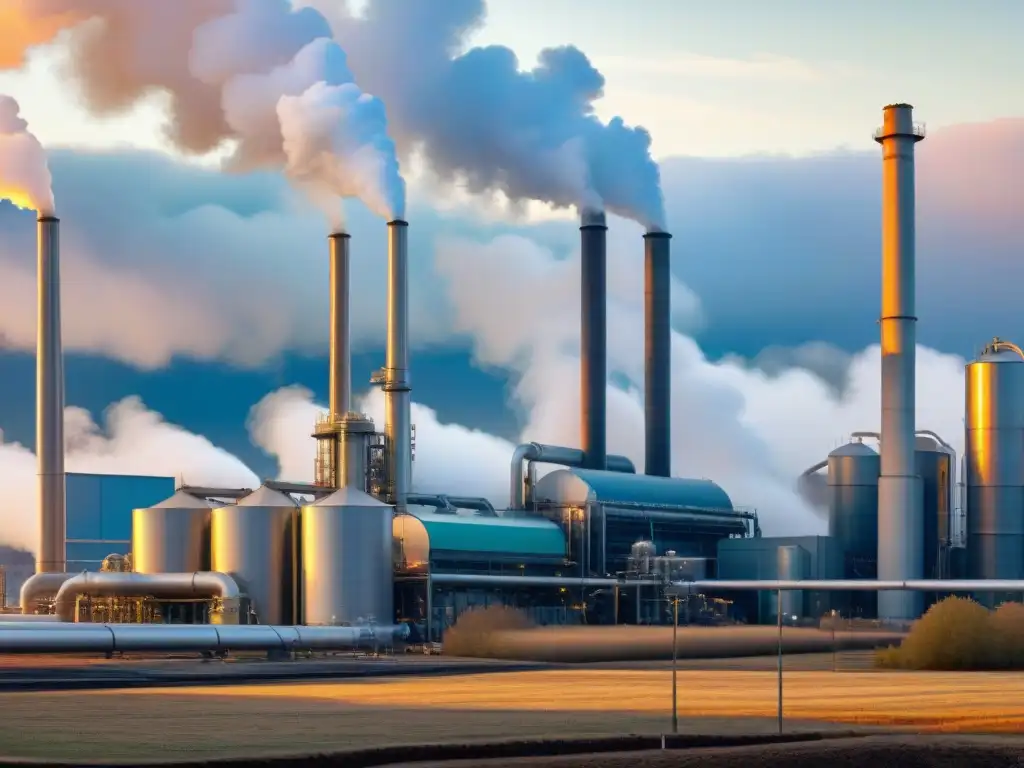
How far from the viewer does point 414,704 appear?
154 ft

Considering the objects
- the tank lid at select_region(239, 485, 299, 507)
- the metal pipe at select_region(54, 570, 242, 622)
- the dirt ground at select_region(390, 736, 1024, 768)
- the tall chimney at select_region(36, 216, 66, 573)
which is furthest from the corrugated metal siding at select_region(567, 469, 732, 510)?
the dirt ground at select_region(390, 736, 1024, 768)

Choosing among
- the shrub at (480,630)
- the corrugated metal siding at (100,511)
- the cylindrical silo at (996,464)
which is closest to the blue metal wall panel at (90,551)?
the corrugated metal siding at (100,511)

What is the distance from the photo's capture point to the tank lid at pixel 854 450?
103m

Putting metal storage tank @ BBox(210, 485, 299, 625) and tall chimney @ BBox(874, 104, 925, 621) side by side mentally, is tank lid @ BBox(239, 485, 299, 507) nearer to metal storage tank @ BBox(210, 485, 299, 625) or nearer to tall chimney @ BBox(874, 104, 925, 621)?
metal storage tank @ BBox(210, 485, 299, 625)

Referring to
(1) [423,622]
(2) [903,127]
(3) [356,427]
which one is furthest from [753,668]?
(2) [903,127]

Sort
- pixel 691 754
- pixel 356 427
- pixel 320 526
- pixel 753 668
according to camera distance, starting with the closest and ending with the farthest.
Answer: pixel 691 754, pixel 753 668, pixel 320 526, pixel 356 427

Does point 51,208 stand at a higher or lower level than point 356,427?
higher

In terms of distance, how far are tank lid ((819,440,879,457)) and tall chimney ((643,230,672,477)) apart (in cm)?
1015

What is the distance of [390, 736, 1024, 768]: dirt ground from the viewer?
3281 centimetres

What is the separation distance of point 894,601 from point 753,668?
23507 millimetres

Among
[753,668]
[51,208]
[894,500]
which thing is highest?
[51,208]

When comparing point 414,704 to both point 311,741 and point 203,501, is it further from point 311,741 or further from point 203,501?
point 203,501

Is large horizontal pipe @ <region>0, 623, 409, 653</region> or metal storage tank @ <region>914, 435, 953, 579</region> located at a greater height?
metal storage tank @ <region>914, 435, 953, 579</region>

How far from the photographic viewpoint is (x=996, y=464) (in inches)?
3839
